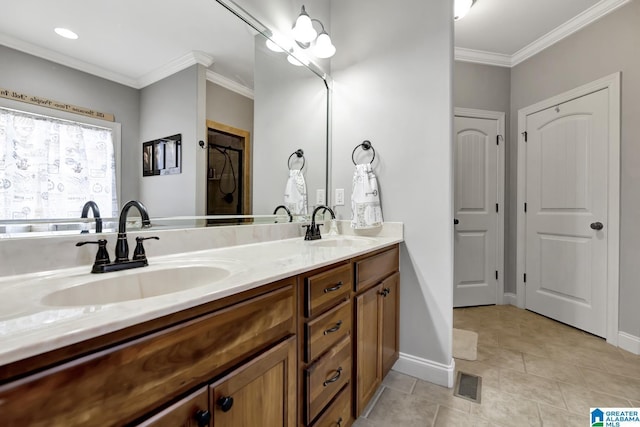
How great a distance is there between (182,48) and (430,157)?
1402 millimetres

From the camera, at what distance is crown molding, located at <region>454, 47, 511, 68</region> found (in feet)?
9.41

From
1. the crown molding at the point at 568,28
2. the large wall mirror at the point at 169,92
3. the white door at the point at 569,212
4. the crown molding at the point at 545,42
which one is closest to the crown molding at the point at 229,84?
the large wall mirror at the point at 169,92

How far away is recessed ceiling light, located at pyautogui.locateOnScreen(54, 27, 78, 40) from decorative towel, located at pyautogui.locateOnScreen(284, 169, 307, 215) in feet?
3.77

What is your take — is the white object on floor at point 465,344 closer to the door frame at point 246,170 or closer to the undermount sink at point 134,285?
the door frame at point 246,170

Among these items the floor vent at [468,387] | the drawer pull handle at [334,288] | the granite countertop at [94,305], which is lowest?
the floor vent at [468,387]

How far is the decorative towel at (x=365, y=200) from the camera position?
70.0 inches

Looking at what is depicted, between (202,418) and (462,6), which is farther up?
(462,6)

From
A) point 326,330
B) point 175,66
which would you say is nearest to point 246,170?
point 175,66

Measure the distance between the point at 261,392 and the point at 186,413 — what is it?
0.72 ft

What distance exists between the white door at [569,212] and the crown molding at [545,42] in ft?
2.06

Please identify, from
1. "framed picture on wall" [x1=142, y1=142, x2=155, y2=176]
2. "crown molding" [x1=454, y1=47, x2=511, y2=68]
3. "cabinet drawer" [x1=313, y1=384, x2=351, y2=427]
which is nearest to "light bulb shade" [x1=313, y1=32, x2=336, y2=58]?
"framed picture on wall" [x1=142, y1=142, x2=155, y2=176]

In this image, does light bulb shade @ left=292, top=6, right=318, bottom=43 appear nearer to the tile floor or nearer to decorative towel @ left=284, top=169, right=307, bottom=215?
decorative towel @ left=284, top=169, right=307, bottom=215

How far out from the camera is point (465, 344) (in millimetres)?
2098

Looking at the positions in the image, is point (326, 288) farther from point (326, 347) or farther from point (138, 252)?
point (138, 252)
